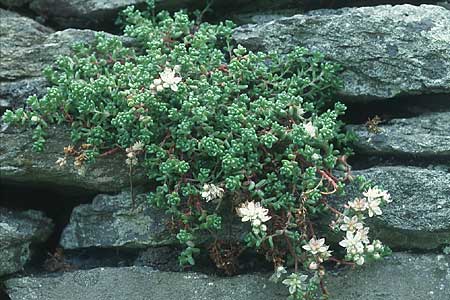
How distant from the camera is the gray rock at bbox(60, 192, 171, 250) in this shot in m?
3.76

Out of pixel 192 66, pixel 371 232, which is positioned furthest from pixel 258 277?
pixel 192 66

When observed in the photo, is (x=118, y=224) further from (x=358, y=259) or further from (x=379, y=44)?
(x=379, y=44)

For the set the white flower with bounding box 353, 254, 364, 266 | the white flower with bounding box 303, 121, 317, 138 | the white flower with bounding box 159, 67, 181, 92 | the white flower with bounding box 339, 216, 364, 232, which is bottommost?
the white flower with bounding box 353, 254, 364, 266

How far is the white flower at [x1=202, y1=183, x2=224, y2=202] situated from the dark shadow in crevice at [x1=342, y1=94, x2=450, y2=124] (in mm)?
913

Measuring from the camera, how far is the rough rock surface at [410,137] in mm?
3652

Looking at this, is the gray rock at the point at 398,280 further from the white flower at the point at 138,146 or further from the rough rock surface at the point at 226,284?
the white flower at the point at 138,146

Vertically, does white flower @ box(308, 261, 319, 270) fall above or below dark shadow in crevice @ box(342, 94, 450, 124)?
below

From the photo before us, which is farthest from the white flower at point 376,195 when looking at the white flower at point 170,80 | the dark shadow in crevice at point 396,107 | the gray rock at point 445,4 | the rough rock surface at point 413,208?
the gray rock at point 445,4

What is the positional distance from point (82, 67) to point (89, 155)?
490 millimetres

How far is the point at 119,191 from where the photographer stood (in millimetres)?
3834

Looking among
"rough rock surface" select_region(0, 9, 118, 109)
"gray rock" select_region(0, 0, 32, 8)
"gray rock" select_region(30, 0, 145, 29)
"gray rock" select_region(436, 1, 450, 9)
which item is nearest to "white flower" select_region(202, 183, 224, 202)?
"rough rock surface" select_region(0, 9, 118, 109)

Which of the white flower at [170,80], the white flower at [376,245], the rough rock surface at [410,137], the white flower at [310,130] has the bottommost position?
the white flower at [376,245]

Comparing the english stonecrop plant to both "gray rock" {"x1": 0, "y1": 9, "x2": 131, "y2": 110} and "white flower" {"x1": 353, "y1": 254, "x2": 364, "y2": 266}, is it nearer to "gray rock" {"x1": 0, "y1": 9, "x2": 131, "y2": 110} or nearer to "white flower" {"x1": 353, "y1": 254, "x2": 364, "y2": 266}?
"white flower" {"x1": 353, "y1": 254, "x2": 364, "y2": 266}

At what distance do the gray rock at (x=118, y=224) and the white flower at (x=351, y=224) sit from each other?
2.89 feet
